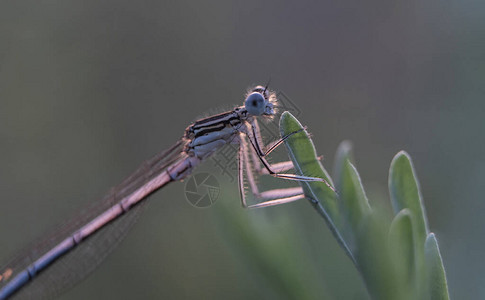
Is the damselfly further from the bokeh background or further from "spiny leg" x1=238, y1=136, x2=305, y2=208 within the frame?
the bokeh background

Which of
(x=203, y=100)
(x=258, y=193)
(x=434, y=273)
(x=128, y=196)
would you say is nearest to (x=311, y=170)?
(x=434, y=273)

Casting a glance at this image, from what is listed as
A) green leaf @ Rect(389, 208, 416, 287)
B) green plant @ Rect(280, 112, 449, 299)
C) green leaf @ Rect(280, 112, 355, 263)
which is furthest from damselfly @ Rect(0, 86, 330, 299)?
green leaf @ Rect(389, 208, 416, 287)

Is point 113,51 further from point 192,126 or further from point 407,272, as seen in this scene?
point 407,272

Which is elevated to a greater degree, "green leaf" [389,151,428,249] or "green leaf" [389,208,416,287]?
"green leaf" [389,151,428,249]

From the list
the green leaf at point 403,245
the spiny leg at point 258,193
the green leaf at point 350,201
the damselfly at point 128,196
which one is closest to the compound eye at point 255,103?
the damselfly at point 128,196

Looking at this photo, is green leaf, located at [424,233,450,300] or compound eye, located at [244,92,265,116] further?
compound eye, located at [244,92,265,116]

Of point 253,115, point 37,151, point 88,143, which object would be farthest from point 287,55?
point 37,151
